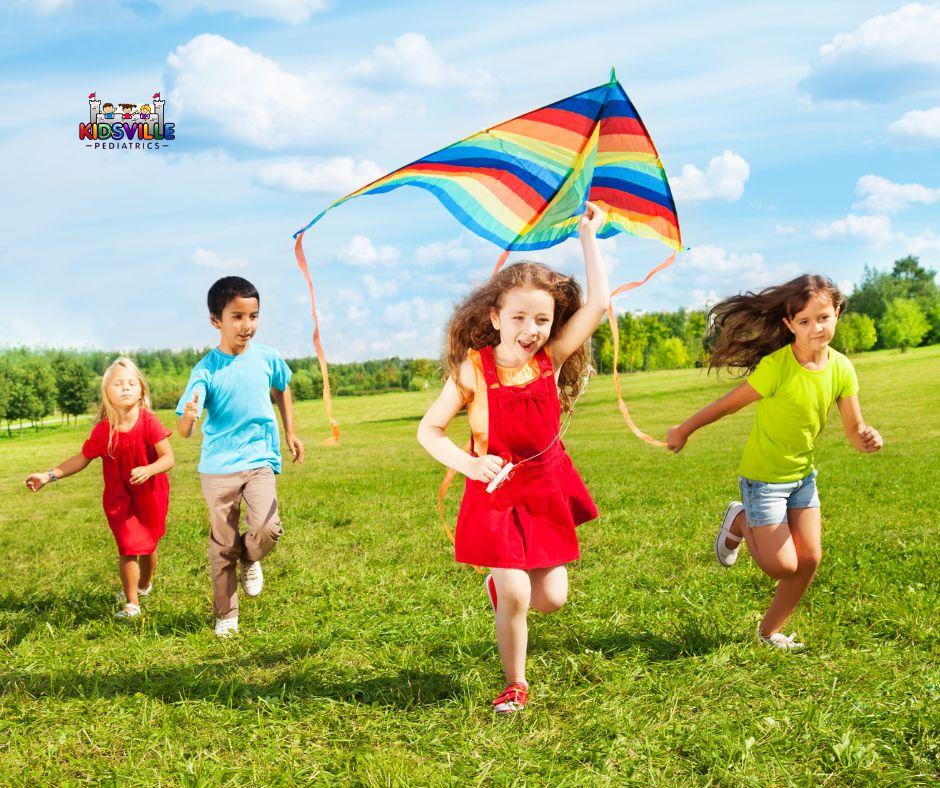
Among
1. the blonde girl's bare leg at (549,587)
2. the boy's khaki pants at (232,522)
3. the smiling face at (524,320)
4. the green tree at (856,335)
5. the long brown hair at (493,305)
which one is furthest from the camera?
the green tree at (856,335)

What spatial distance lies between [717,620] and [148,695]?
356 centimetres

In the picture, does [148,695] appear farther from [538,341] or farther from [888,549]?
[888,549]

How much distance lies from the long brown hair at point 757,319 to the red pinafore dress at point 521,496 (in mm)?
1590

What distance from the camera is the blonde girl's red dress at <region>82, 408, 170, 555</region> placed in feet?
21.7

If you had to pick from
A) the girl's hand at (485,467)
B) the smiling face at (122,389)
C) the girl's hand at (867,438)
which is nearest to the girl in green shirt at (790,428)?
the girl's hand at (867,438)

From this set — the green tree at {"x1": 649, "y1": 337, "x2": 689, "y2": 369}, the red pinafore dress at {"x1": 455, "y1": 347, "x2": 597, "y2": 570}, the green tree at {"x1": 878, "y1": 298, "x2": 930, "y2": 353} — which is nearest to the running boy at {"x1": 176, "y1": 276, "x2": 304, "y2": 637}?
the red pinafore dress at {"x1": 455, "y1": 347, "x2": 597, "y2": 570}

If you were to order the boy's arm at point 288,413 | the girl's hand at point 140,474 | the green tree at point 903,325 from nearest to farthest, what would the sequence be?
1. the girl's hand at point 140,474
2. the boy's arm at point 288,413
3. the green tree at point 903,325

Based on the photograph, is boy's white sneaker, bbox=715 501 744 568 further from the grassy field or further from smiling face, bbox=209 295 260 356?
smiling face, bbox=209 295 260 356

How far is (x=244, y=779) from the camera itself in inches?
155

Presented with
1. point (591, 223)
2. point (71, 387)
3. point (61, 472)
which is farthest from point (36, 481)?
point (71, 387)

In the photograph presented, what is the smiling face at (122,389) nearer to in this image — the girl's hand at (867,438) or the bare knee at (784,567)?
the bare knee at (784,567)

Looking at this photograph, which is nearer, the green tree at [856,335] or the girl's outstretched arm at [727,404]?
the girl's outstretched arm at [727,404]

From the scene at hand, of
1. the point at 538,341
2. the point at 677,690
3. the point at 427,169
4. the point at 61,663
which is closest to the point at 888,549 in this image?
the point at 677,690

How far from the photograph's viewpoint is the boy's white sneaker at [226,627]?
19.1ft
